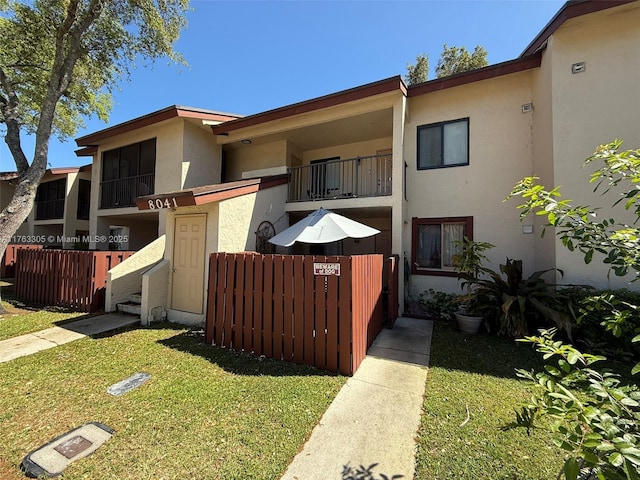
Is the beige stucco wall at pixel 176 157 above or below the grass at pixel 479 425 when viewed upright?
above

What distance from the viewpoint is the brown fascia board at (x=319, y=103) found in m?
7.80

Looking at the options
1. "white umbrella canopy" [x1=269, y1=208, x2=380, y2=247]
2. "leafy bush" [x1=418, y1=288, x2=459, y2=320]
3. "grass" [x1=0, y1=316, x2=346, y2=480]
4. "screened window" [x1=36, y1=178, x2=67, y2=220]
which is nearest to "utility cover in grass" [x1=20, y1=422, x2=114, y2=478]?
"grass" [x1=0, y1=316, x2=346, y2=480]

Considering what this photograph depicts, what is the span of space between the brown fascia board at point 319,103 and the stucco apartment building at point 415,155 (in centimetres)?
4

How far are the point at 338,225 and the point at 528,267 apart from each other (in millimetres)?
5612

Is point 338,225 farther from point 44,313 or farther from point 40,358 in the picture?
point 44,313

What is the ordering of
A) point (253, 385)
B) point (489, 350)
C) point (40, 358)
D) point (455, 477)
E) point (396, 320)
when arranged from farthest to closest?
point (396, 320), point (489, 350), point (40, 358), point (253, 385), point (455, 477)

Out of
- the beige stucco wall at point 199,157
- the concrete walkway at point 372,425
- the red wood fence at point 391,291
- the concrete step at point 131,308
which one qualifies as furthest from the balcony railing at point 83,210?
the concrete walkway at point 372,425

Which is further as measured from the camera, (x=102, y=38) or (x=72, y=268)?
(x=102, y=38)

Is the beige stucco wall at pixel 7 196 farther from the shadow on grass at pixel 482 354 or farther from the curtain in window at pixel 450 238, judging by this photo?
the shadow on grass at pixel 482 354

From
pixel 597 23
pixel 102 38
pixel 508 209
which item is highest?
pixel 102 38

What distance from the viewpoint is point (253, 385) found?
402 cm

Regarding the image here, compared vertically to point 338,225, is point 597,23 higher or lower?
higher

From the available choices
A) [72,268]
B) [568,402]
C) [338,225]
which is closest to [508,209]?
[338,225]

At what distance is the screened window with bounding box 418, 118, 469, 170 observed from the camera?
854 cm
